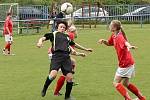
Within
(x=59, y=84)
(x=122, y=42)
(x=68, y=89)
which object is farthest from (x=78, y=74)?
(x=122, y=42)

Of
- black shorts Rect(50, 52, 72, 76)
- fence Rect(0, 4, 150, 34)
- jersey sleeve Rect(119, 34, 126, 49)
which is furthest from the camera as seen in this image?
fence Rect(0, 4, 150, 34)

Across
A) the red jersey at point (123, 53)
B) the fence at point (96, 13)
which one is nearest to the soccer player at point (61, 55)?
the red jersey at point (123, 53)

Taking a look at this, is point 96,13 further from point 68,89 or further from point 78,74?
point 68,89

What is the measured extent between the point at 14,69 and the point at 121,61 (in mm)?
6349

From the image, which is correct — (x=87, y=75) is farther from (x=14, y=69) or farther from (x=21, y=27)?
(x=21, y=27)

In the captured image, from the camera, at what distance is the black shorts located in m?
10.3

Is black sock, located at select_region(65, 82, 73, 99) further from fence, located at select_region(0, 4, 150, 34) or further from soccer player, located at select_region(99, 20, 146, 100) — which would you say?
fence, located at select_region(0, 4, 150, 34)

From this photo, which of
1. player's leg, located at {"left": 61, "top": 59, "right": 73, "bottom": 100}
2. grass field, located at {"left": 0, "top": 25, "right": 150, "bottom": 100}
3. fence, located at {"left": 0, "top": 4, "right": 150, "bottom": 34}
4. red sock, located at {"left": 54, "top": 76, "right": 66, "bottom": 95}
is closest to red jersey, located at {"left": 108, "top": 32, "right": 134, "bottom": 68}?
grass field, located at {"left": 0, "top": 25, "right": 150, "bottom": 100}

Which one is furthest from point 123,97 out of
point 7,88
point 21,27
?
point 21,27

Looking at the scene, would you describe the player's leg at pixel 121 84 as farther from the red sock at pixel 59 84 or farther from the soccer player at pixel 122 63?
the red sock at pixel 59 84

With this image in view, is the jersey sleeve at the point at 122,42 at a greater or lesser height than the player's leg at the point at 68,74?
greater

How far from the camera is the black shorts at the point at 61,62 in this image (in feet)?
33.7

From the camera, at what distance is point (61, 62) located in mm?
10312

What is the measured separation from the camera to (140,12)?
4247cm
